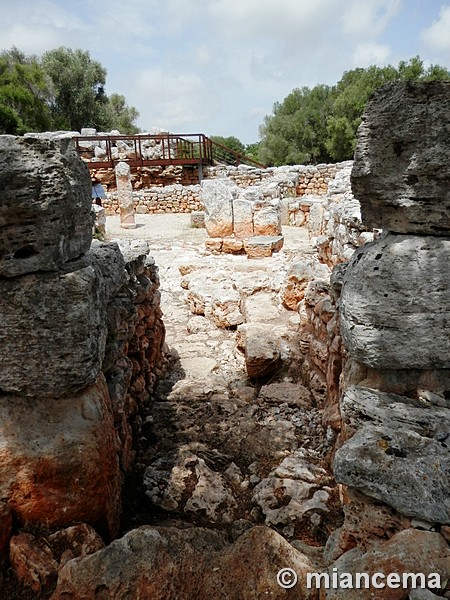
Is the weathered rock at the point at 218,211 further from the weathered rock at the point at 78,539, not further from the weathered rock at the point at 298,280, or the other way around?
the weathered rock at the point at 78,539

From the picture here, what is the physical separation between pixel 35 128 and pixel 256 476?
72.8ft

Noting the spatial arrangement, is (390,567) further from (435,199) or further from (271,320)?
(271,320)

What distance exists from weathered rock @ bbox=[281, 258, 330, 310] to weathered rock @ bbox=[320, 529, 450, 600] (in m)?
4.19

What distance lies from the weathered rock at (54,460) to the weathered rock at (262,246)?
6979 mm

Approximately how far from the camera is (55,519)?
211cm

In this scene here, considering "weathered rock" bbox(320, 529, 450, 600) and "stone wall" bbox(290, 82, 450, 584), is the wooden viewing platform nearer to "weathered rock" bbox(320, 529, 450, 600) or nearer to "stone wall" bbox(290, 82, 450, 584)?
"stone wall" bbox(290, 82, 450, 584)

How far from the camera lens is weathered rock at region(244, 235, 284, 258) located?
349 inches

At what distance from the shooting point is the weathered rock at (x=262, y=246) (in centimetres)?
887

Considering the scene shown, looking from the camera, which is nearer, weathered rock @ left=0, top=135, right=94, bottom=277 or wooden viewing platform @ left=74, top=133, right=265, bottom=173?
weathered rock @ left=0, top=135, right=94, bottom=277

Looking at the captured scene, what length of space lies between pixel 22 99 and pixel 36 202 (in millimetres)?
22126

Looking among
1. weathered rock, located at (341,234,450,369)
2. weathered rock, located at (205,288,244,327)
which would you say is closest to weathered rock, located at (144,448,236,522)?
weathered rock, located at (341,234,450,369)

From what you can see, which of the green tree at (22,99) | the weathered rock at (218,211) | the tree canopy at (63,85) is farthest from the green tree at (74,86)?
the weathered rock at (218,211)

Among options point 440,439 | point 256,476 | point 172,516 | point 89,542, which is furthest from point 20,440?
point 440,439

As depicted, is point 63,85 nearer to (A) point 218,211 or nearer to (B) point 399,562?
(A) point 218,211
